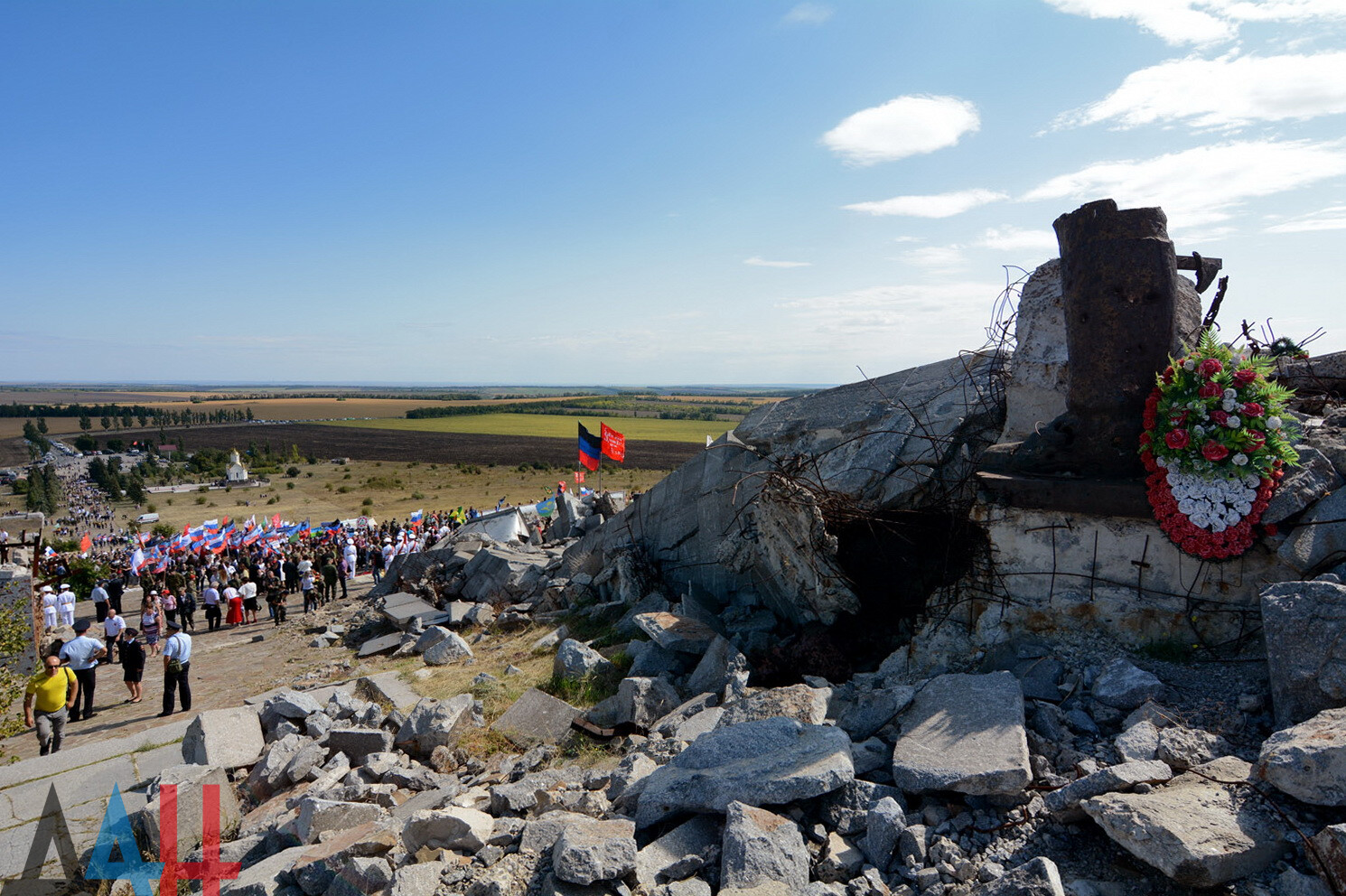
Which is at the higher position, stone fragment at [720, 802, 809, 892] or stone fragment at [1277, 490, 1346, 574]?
stone fragment at [1277, 490, 1346, 574]

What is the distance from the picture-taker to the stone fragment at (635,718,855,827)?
3.57 metres

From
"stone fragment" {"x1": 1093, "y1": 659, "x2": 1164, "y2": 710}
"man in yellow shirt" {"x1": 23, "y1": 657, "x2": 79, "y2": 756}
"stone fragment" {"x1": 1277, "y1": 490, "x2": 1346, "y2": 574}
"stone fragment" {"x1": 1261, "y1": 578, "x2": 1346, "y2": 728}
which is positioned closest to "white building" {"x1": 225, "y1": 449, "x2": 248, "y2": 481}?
"man in yellow shirt" {"x1": 23, "y1": 657, "x2": 79, "y2": 756}

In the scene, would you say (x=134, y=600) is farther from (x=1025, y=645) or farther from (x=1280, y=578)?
(x=1280, y=578)

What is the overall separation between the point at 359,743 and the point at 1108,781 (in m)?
5.56

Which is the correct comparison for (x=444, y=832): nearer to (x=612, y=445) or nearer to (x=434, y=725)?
(x=434, y=725)

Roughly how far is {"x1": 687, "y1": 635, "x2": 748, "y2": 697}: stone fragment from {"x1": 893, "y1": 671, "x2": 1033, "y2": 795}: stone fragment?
198 cm

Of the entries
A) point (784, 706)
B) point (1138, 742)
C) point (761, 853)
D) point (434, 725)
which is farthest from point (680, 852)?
point (434, 725)

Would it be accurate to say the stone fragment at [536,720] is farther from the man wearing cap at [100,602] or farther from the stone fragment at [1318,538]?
the man wearing cap at [100,602]

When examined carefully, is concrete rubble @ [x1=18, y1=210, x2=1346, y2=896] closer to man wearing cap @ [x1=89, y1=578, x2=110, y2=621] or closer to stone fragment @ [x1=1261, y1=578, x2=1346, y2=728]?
stone fragment @ [x1=1261, y1=578, x2=1346, y2=728]

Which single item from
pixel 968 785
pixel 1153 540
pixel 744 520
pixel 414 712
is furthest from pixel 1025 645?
pixel 414 712

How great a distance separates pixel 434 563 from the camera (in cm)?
1478

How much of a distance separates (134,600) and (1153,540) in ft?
74.6

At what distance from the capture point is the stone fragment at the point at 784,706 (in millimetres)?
4625

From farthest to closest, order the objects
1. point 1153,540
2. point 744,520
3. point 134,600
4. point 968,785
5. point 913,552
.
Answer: point 134,600, point 744,520, point 913,552, point 1153,540, point 968,785
